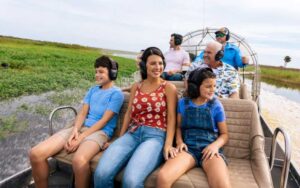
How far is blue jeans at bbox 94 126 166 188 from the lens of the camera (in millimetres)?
2729

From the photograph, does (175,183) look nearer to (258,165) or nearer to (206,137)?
(206,137)

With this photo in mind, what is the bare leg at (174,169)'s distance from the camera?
2613 mm

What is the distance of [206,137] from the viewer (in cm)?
305

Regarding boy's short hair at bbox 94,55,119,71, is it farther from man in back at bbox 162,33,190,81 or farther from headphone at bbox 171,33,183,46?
headphone at bbox 171,33,183,46

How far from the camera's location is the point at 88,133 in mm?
3439

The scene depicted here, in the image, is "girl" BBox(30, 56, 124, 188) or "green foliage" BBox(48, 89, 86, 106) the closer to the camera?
"girl" BBox(30, 56, 124, 188)

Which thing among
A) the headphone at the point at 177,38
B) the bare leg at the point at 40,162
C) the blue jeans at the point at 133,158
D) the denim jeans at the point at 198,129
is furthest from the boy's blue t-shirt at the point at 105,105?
the headphone at the point at 177,38

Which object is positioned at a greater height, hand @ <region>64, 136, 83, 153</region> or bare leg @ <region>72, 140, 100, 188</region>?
hand @ <region>64, 136, 83, 153</region>

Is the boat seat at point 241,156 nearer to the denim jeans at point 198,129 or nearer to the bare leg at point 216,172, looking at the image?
the bare leg at point 216,172

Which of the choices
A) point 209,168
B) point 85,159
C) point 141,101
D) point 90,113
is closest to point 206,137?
point 209,168

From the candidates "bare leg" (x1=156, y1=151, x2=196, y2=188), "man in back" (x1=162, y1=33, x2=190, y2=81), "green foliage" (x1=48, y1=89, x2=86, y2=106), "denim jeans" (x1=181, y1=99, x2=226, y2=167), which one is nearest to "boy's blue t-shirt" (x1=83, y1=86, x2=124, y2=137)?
"denim jeans" (x1=181, y1=99, x2=226, y2=167)

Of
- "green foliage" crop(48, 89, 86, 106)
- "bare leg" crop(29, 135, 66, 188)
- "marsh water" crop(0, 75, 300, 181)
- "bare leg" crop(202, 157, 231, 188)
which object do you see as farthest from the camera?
"green foliage" crop(48, 89, 86, 106)

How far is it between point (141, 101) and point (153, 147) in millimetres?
540

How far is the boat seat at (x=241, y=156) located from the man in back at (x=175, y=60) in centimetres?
325
